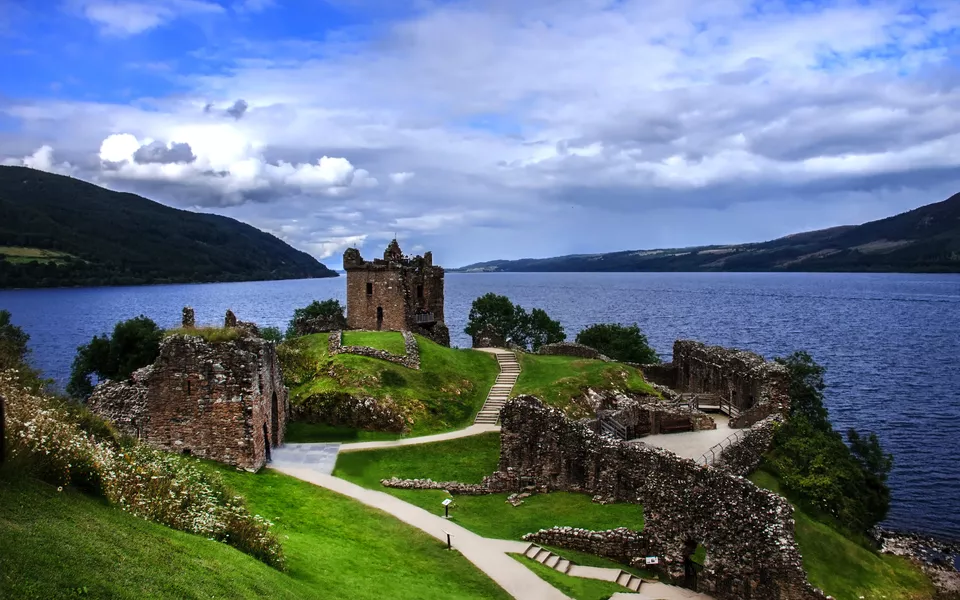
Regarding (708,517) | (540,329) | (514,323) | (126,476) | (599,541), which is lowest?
(599,541)

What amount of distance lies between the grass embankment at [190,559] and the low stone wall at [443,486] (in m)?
6.21

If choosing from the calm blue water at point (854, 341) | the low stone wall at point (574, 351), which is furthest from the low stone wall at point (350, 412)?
the calm blue water at point (854, 341)

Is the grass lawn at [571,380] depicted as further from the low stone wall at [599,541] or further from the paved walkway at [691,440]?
the low stone wall at [599,541]

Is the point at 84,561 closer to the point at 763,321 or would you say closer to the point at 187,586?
the point at 187,586

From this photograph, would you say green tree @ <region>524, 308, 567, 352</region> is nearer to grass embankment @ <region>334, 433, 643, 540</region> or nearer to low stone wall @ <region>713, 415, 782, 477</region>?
grass embankment @ <region>334, 433, 643, 540</region>

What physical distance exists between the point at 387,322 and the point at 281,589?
44.4 meters

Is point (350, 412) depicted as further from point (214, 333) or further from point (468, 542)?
point (468, 542)

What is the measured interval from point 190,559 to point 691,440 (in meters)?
27.0

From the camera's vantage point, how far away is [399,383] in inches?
1578

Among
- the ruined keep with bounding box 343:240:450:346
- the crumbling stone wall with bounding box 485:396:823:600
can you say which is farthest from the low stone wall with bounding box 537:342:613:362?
the crumbling stone wall with bounding box 485:396:823:600

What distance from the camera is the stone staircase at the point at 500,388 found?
1563 inches

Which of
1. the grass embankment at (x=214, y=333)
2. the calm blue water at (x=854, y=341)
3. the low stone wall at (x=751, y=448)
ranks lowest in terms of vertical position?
the calm blue water at (x=854, y=341)

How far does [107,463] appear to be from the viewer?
13758 mm

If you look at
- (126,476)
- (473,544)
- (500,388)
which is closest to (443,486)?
(473,544)
